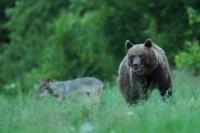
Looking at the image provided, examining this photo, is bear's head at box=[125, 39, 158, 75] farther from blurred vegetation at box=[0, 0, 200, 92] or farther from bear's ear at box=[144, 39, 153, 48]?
blurred vegetation at box=[0, 0, 200, 92]

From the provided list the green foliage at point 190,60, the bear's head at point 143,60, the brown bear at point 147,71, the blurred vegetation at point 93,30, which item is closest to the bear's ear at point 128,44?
the brown bear at point 147,71

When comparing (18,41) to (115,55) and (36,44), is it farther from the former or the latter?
(115,55)

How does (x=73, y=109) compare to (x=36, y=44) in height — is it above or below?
above

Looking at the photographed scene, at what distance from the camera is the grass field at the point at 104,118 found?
8.23 meters

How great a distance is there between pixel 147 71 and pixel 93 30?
16.4m

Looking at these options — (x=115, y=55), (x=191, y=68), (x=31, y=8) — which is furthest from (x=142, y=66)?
(x=31, y=8)

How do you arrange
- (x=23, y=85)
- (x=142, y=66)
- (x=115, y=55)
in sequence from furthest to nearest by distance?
(x=23, y=85)
(x=115, y=55)
(x=142, y=66)

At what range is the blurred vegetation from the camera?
2608cm

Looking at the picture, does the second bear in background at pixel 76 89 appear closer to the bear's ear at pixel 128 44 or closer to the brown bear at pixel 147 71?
the bear's ear at pixel 128 44

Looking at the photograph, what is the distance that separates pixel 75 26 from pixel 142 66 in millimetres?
17441

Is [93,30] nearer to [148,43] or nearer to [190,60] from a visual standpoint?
[190,60]

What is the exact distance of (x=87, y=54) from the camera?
94.0 ft

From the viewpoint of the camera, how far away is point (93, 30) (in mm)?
27859

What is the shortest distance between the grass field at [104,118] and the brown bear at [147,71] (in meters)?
0.96
